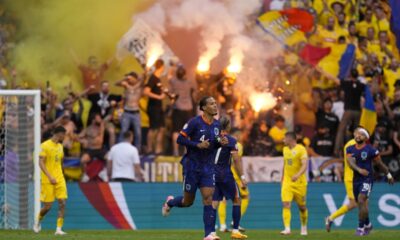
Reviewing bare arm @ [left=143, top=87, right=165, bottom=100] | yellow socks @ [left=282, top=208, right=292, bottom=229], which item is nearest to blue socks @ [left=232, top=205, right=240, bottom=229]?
yellow socks @ [left=282, top=208, right=292, bottom=229]

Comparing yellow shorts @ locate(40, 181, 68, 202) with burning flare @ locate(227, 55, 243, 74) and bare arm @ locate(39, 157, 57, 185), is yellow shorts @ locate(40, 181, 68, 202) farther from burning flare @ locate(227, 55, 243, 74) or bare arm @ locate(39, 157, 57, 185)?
burning flare @ locate(227, 55, 243, 74)

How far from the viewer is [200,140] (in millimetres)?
16578

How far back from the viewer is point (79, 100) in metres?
26.9

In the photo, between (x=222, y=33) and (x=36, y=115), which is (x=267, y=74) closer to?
(x=222, y=33)

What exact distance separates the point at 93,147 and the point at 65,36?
12.6 ft

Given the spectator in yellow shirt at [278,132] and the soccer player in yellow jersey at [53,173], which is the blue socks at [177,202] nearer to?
the soccer player in yellow jersey at [53,173]

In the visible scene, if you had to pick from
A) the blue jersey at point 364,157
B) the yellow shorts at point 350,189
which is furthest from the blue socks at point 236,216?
the yellow shorts at point 350,189

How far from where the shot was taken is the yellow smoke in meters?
27.8

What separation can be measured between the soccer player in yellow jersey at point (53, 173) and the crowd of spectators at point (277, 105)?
4.85 metres

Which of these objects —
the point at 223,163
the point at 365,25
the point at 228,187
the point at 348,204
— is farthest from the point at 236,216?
the point at 365,25

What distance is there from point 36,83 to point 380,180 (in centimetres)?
934

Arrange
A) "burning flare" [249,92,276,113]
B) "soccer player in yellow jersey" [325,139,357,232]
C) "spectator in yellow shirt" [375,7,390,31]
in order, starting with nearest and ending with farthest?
"soccer player in yellow jersey" [325,139,357,232] < "burning flare" [249,92,276,113] < "spectator in yellow shirt" [375,7,390,31]

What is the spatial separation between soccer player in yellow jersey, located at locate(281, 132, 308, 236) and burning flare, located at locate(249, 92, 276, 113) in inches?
238

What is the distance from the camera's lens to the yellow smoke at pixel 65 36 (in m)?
27.8
